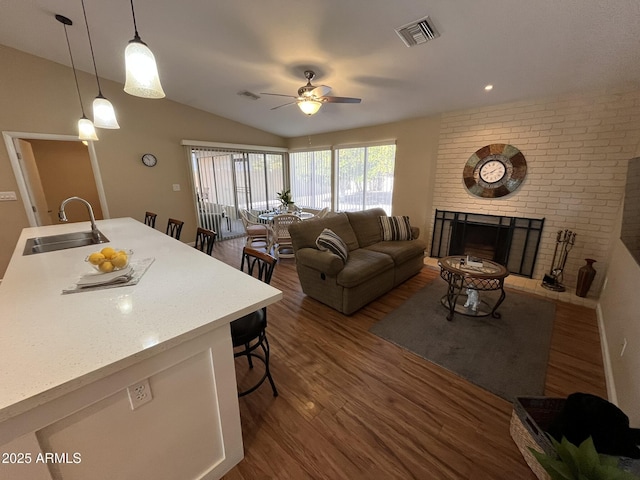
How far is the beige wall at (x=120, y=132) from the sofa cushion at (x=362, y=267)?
4.04 meters

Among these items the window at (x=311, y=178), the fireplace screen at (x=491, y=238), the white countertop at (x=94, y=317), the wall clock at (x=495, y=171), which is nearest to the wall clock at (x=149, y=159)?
the window at (x=311, y=178)

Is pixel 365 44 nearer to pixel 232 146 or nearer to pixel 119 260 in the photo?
pixel 119 260

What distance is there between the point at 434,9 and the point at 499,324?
2.95 m

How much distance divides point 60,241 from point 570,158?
19.2ft

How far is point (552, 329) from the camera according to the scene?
8.21ft

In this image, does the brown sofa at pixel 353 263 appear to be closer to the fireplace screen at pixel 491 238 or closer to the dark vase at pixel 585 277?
the fireplace screen at pixel 491 238

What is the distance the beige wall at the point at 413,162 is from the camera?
432cm

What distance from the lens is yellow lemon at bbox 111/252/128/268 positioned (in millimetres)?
1419

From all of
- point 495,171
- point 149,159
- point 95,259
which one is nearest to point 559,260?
point 495,171

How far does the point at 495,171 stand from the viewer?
366 cm

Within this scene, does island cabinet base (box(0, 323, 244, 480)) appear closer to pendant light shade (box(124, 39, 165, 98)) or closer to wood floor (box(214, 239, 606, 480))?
wood floor (box(214, 239, 606, 480))

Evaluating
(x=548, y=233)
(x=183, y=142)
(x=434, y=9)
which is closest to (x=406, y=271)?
(x=548, y=233)

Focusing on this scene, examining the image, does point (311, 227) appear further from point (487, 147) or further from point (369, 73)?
point (487, 147)

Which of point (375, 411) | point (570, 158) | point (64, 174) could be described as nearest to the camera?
point (375, 411)
